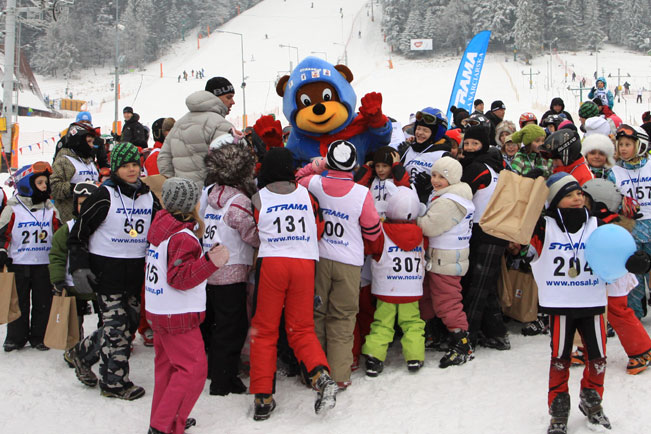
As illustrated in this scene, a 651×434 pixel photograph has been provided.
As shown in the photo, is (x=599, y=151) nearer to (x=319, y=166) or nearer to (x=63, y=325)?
(x=319, y=166)

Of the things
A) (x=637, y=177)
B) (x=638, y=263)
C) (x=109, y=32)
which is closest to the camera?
(x=638, y=263)

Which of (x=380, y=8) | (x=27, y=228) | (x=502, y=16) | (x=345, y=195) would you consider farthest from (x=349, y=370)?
(x=380, y=8)

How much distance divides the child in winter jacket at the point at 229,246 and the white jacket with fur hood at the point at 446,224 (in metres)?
1.53

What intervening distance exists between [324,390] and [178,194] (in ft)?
5.44

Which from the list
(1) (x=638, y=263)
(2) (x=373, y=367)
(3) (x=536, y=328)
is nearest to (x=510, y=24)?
(3) (x=536, y=328)

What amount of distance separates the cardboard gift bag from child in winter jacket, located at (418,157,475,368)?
3104 millimetres

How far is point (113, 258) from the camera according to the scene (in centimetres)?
456

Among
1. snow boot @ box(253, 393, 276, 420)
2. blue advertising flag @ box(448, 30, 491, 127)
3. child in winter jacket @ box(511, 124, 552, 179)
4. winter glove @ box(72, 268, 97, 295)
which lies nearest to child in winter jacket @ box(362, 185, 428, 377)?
snow boot @ box(253, 393, 276, 420)

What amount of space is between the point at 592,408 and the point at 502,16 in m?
71.7

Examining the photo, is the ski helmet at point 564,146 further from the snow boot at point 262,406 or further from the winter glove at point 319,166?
the snow boot at point 262,406

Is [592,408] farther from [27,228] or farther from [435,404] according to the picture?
[27,228]

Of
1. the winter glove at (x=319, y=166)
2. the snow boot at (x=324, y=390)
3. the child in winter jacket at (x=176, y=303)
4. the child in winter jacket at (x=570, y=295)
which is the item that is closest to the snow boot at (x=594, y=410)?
the child in winter jacket at (x=570, y=295)

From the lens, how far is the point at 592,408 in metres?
3.57

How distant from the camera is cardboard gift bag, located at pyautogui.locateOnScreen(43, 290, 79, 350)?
15.9ft
